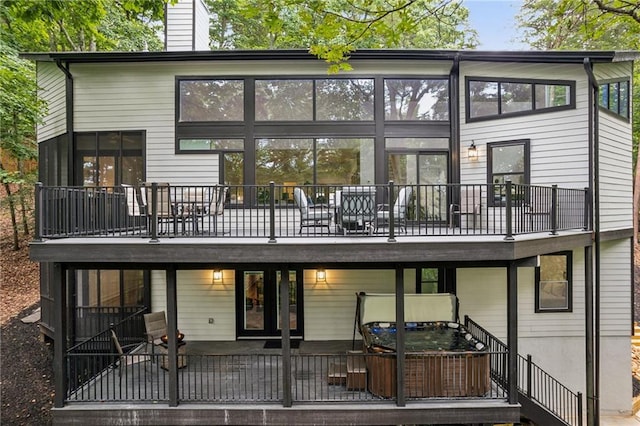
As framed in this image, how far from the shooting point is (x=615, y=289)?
27.0 ft

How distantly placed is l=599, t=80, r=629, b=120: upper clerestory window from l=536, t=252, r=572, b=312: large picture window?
362 cm

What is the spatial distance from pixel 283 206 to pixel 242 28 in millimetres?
12372

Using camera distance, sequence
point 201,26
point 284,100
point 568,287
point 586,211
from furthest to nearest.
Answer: point 201,26 → point 284,100 → point 568,287 → point 586,211

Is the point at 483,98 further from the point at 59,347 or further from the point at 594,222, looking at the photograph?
the point at 59,347

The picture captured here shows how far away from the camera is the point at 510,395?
5484mm

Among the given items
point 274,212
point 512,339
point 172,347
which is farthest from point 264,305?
point 512,339

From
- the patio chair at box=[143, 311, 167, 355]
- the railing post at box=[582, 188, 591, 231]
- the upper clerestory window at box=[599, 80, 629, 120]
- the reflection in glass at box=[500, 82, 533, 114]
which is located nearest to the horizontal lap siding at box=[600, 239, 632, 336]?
the railing post at box=[582, 188, 591, 231]

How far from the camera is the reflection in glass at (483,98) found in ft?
27.2

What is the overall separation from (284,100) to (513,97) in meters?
5.35

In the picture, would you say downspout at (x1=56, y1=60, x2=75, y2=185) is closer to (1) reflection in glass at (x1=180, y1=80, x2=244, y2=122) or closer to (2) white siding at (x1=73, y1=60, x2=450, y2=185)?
(2) white siding at (x1=73, y1=60, x2=450, y2=185)

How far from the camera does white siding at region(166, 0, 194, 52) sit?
8711 mm

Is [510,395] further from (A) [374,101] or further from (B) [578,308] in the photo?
(A) [374,101]

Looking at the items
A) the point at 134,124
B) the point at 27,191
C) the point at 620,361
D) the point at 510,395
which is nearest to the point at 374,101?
the point at 134,124

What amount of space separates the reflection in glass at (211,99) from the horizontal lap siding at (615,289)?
934cm
